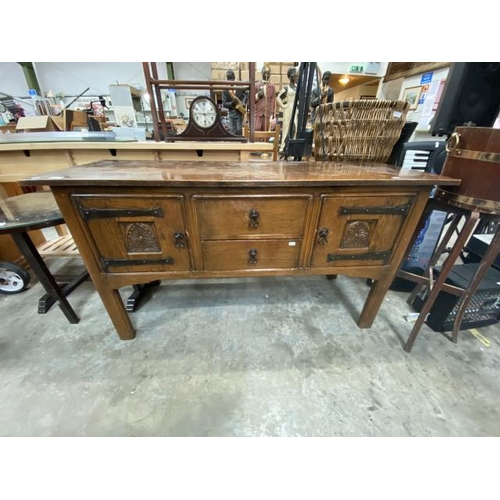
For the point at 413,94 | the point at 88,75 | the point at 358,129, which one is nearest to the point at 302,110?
the point at 358,129

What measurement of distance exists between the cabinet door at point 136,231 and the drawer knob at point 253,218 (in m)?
0.30

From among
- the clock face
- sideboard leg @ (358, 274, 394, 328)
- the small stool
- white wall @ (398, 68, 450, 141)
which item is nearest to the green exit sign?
white wall @ (398, 68, 450, 141)

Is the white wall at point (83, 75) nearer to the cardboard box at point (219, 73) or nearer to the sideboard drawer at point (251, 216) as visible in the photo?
the cardboard box at point (219, 73)

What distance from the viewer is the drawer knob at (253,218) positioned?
0.99m

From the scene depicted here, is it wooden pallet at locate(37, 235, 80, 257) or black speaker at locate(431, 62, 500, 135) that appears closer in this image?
black speaker at locate(431, 62, 500, 135)

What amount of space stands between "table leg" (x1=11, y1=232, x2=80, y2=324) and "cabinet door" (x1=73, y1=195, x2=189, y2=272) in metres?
0.56

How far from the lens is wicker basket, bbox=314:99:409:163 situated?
127 centimetres

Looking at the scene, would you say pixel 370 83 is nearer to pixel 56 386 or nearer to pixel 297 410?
pixel 297 410

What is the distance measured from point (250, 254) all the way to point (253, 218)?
19 centimetres

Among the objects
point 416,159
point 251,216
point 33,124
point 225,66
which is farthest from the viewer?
point 225,66

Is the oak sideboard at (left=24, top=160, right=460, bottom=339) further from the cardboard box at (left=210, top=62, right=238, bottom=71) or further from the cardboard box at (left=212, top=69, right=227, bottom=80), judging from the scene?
the cardboard box at (left=212, top=69, right=227, bottom=80)

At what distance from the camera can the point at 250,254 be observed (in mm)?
1101

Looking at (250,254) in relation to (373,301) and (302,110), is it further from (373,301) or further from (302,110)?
(302,110)

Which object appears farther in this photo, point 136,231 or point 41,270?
point 41,270
